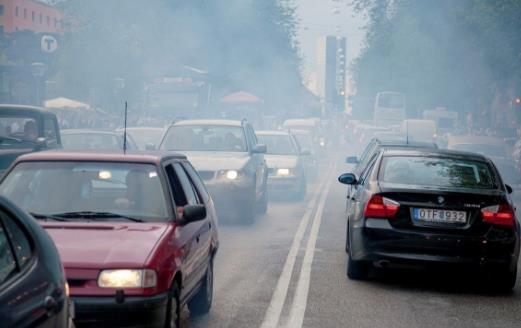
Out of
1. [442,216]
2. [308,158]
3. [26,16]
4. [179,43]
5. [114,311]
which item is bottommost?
[308,158]

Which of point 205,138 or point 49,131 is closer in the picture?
point 49,131

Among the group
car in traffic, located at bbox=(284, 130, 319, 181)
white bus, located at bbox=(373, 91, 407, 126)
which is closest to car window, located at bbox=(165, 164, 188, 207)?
car in traffic, located at bbox=(284, 130, 319, 181)

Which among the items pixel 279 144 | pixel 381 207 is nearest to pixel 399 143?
pixel 381 207

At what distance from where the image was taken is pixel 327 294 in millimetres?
9469

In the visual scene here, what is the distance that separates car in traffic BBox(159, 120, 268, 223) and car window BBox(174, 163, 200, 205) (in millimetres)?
7483

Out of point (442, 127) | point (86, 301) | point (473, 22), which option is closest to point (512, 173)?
point (473, 22)

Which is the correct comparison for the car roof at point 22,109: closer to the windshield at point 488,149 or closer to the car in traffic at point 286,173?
the car in traffic at point 286,173

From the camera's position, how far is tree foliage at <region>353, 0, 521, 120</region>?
4131 cm

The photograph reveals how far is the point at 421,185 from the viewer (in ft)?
32.5

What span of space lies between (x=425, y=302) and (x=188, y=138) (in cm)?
890

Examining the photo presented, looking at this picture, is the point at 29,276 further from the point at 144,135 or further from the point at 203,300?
the point at 144,135

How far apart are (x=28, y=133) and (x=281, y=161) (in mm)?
8910

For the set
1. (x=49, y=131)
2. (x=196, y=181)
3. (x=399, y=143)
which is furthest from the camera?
(x=399, y=143)

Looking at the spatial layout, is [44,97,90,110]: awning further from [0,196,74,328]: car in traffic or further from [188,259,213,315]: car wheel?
[0,196,74,328]: car in traffic
